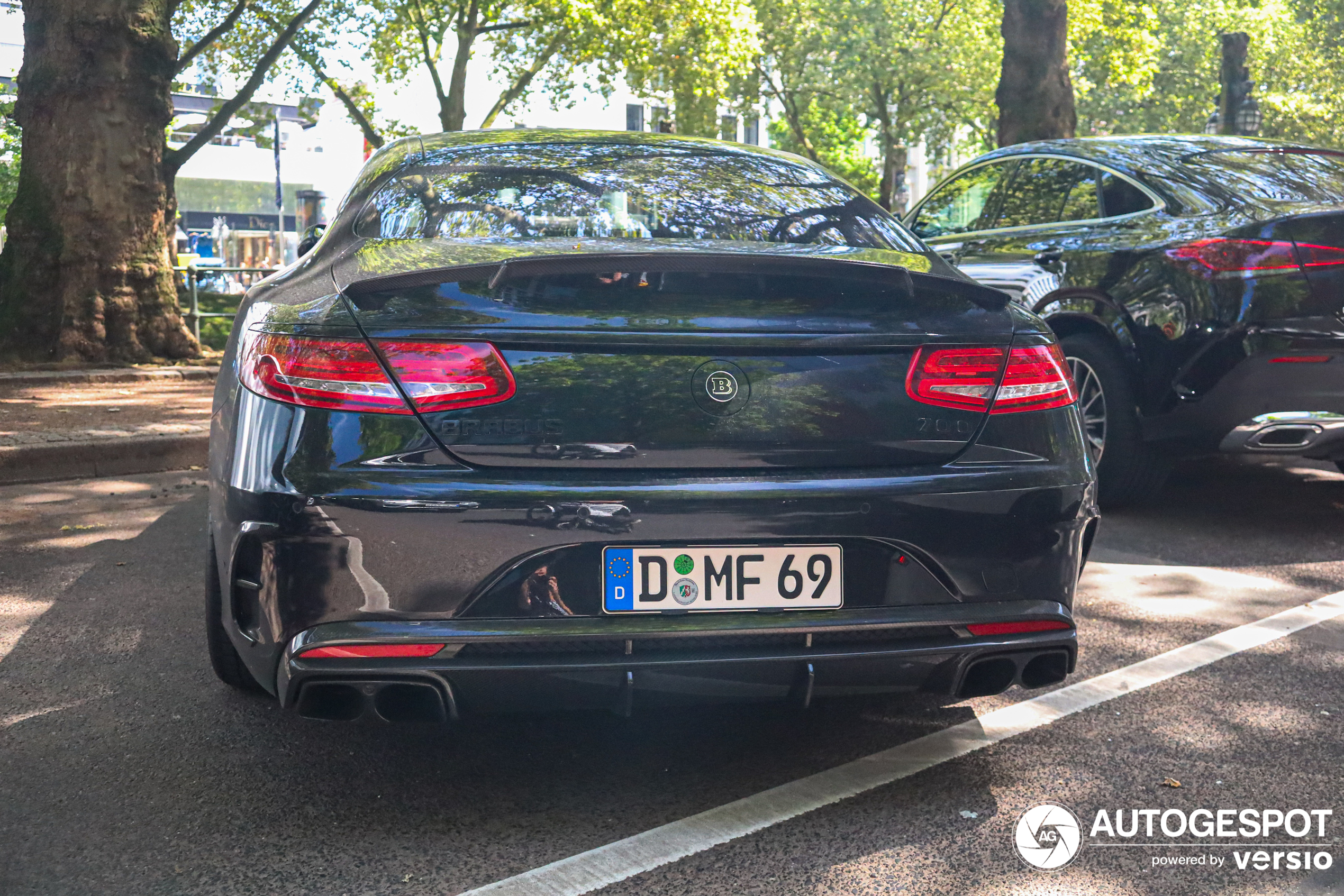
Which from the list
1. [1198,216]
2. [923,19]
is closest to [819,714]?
[1198,216]

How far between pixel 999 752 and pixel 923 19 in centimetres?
3781

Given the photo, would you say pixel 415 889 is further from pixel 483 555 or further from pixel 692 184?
pixel 692 184

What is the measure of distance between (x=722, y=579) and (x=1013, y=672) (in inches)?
27.6

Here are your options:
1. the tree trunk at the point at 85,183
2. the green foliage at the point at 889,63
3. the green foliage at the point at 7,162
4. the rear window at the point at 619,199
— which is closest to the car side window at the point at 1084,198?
the rear window at the point at 619,199

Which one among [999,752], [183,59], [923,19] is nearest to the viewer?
[999,752]

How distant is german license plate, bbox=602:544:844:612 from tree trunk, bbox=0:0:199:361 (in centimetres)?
1071

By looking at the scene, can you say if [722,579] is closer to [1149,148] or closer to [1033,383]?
[1033,383]

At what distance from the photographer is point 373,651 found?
2.71 m

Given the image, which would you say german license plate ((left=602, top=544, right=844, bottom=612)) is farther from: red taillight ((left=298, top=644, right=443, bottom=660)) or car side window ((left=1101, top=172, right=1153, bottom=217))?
car side window ((left=1101, top=172, right=1153, bottom=217))

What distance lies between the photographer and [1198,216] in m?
5.93

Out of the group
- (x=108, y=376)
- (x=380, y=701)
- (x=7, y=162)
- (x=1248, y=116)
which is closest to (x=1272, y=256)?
(x=380, y=701)

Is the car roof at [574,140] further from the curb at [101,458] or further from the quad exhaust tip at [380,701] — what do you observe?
the curb at [101,458]

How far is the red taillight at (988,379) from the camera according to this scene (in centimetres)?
293

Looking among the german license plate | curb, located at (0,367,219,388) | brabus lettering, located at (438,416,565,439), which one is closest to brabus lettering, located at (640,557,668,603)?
the german license plate
